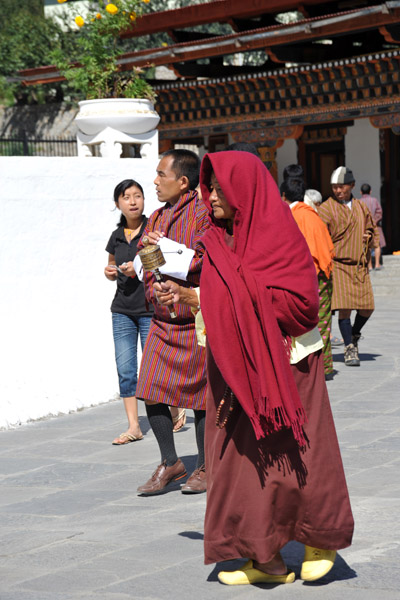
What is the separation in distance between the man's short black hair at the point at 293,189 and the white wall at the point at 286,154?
13414 millimetres

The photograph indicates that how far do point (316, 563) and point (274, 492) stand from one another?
1.02 ft

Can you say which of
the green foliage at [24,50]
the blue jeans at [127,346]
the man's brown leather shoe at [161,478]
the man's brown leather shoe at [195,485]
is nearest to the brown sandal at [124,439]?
the blue jeans at [127,346]

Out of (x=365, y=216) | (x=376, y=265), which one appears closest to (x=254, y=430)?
(x=365, y=216)

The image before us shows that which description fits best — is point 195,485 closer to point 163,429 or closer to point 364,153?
point 163,429

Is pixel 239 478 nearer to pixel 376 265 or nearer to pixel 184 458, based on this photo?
pixel 184 458

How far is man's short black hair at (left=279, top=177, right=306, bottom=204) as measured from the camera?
25.0 feet

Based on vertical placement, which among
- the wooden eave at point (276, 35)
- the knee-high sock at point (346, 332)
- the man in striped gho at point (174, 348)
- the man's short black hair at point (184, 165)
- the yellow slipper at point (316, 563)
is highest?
the wooden eave at point (276, 35)

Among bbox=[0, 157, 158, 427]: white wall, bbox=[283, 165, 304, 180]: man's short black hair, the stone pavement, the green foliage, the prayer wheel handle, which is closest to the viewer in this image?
the stone pavement

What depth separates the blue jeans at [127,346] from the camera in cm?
623

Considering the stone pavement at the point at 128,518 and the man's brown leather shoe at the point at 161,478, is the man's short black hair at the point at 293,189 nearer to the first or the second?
the stone pavement at the point at 128,518

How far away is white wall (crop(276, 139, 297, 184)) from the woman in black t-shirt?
1511cm

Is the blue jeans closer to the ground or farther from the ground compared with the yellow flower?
closer to the ground

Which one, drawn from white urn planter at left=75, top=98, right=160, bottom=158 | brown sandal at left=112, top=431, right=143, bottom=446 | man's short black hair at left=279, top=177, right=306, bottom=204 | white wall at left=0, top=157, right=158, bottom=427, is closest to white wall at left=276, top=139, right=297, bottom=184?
white urn planter at left=75, top=98, right=160, bottom=158

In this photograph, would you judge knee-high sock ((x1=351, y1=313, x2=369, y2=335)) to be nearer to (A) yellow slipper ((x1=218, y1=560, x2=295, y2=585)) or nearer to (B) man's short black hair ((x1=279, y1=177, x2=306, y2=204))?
(B) man's short black hair ((x1=279, y1=177, x2=306, y2=204))
